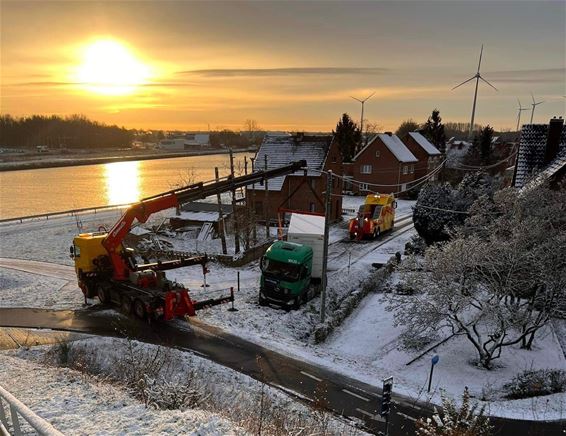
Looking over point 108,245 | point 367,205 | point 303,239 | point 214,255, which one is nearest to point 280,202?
point 367,205

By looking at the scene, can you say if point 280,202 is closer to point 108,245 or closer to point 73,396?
point 108,245

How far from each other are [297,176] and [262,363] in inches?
1013

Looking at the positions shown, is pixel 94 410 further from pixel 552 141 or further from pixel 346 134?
pixel 346 134

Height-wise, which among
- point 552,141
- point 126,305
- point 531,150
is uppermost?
point 552,141

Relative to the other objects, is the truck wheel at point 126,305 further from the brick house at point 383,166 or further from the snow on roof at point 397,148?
the snow on roof at point 397,148

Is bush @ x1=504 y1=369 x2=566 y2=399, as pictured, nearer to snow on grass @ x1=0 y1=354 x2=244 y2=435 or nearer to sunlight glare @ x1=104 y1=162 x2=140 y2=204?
snow on grass @ x1=0 y1=354 x2=244 y2=435

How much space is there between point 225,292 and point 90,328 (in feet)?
21.7

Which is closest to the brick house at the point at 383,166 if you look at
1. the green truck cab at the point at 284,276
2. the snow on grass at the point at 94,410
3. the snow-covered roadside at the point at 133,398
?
the green truck cab at the point at 284,276

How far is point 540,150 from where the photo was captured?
2481 cm

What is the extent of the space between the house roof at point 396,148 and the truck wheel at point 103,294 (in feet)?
138

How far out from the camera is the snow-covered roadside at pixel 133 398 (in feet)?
25.3

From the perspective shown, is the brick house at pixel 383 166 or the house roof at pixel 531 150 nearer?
the house roof at pixel 531 150

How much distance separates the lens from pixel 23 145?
156875 millimetres

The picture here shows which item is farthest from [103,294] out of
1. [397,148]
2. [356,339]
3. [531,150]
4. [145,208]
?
[397,148]
